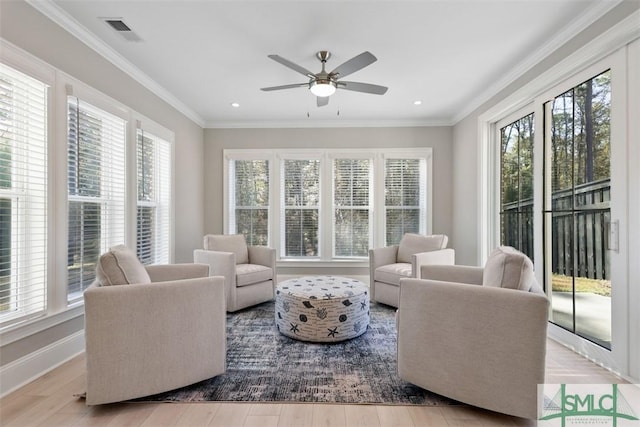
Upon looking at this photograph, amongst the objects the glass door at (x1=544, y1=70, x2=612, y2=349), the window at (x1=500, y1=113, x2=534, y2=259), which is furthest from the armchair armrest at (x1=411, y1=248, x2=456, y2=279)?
the glass door at (x1=544, y1=70, x2=612, y2=349)

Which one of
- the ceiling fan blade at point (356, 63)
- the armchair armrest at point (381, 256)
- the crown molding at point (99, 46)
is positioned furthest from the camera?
the armchair armrest at point (381, 256)

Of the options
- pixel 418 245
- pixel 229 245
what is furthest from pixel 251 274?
pixel 418 245

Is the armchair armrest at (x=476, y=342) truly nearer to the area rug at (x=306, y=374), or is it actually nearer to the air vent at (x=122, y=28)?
the area rug at (x=306, y=374)

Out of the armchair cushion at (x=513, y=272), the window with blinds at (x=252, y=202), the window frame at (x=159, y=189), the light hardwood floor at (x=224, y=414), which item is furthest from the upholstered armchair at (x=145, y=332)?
the window with blinds at (x=252, y=202)

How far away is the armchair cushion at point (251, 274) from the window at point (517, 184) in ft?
9.69

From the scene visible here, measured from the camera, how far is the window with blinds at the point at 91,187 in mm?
2498

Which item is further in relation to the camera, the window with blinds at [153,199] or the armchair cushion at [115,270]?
the window with blinds at [153,199]

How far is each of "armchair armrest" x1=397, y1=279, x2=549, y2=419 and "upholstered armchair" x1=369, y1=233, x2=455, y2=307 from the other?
5.09ft

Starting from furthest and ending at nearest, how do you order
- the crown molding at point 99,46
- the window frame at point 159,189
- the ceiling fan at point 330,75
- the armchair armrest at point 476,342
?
1. the window frame at point 159,189
2. the ceiling fan at point 330,75
3. the crown molding at point 99,46
4. the armchair armrest at point 476,342

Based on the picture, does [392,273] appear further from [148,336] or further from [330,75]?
[148,336]

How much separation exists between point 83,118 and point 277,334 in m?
2.54

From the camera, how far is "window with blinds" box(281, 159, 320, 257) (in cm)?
499

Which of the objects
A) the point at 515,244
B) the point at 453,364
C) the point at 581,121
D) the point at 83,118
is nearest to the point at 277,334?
the point at 453,364

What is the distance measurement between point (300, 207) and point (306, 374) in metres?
3.10
